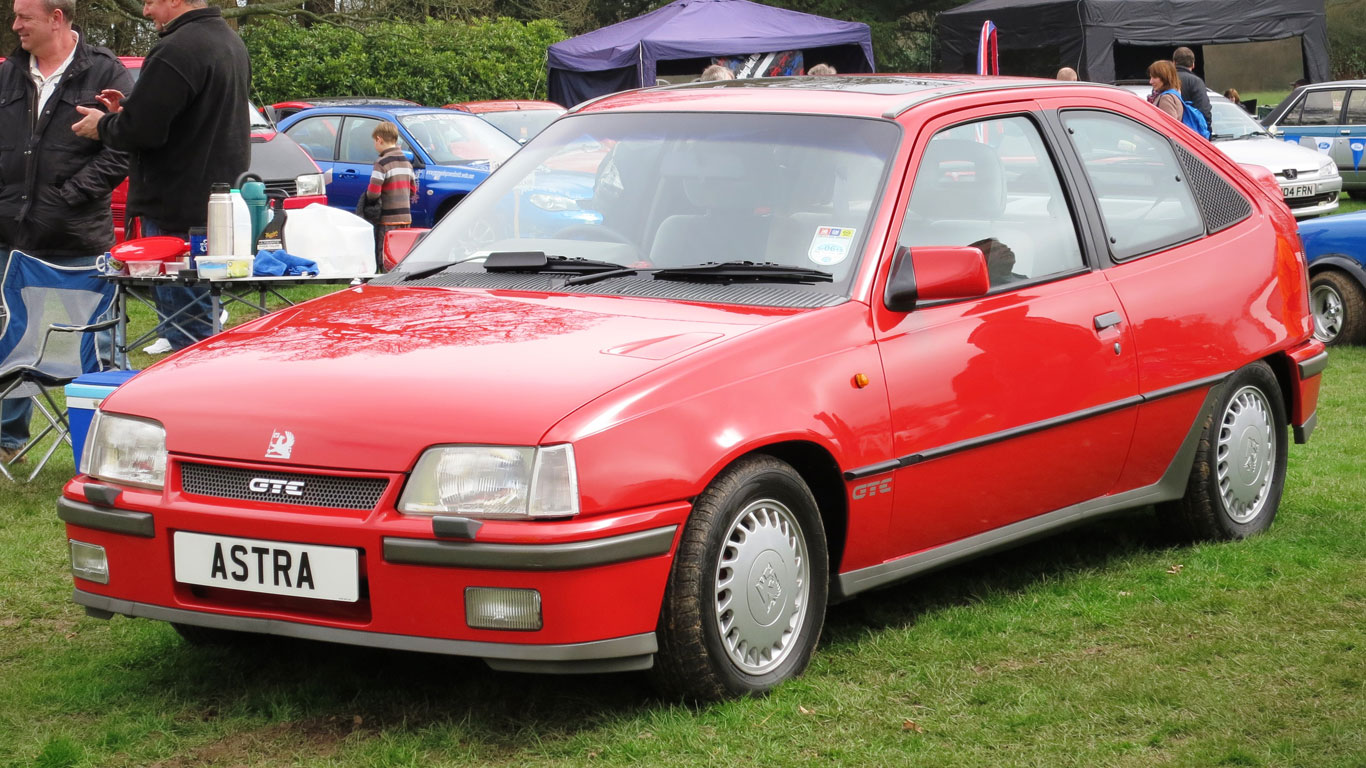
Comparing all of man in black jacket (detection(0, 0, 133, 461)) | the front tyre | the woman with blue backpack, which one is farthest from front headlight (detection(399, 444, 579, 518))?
the woman with blue backpack

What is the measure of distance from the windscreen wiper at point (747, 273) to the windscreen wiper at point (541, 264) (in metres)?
0.23

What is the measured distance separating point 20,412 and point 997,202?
469 centimetres

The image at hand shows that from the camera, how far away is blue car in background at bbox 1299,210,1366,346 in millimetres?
11086

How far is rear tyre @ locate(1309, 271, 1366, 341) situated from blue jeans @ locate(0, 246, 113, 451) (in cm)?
771

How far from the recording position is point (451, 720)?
13.1 ft

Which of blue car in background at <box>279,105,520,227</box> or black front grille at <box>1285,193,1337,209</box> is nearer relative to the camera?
blue car in background at <box>279,105,520,227</box>

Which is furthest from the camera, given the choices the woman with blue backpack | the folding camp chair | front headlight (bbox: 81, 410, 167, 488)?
the woman with blue backpack

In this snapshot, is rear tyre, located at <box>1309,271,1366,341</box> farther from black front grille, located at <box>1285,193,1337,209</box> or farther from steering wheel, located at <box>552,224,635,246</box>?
black front grille, located at <box>1285,193,1337,209</box>

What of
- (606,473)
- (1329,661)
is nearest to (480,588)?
(606,473)

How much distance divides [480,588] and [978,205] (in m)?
2.13

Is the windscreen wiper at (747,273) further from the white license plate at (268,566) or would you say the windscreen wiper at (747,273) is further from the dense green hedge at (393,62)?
the dense green hedge at (393,62)

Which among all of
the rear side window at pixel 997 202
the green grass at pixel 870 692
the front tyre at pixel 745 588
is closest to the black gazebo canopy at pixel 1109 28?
the rear side window at pixel 997 202

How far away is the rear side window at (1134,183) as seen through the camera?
17.8 ft

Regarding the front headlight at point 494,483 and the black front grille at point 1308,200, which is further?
the black front grille at point 1308,200
